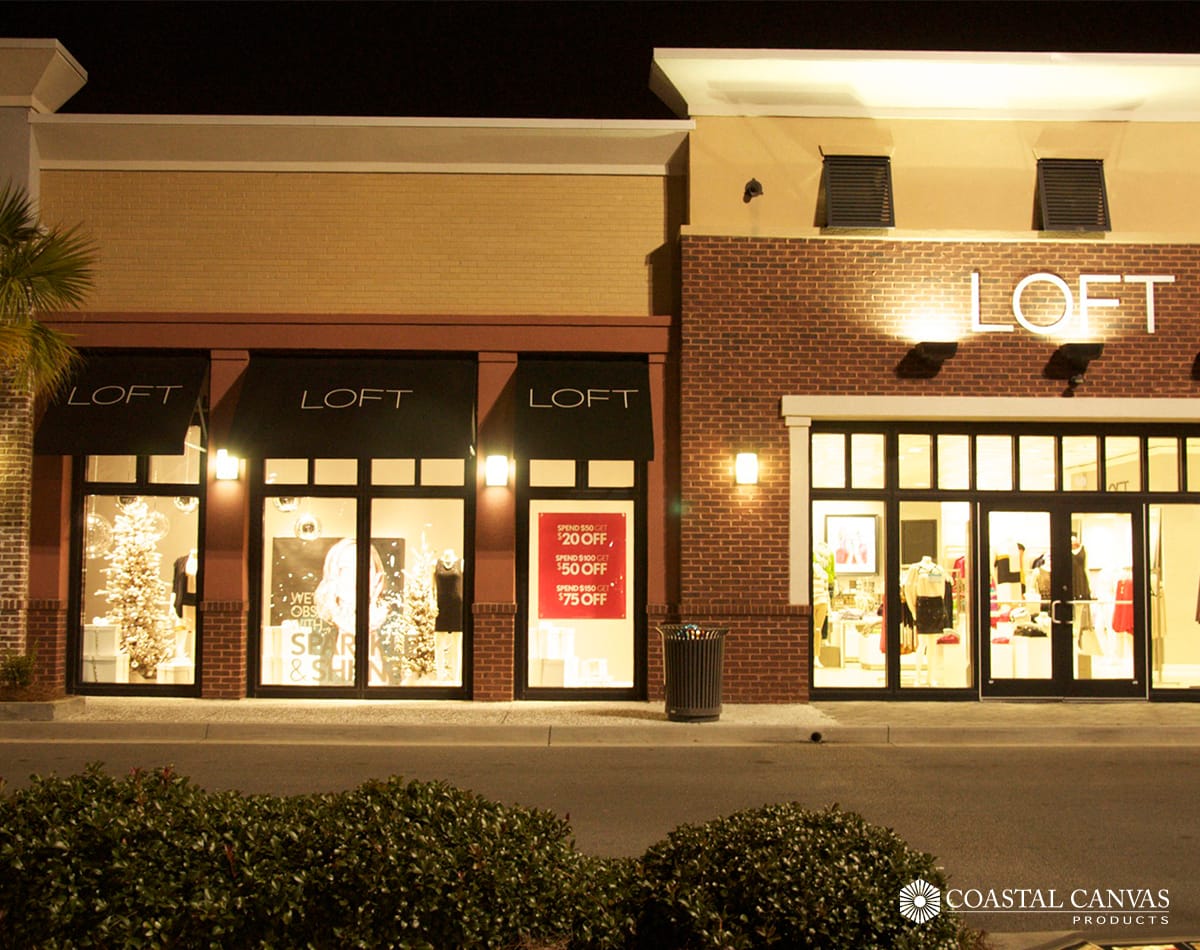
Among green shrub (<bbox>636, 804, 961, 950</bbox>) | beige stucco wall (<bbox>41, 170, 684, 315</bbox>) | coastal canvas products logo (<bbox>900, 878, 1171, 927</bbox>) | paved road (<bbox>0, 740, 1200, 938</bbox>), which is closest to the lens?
green shrub (<bbox>636, 804, 961, 950</bbox>)

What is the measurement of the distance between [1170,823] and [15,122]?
14.9 meters

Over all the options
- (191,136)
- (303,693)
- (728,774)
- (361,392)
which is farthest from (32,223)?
(728,774)

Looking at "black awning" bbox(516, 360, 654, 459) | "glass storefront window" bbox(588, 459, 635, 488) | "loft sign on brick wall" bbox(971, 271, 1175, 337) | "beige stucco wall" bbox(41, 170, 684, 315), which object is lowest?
"glass storefront window" bbox(588, 459, 635, 488)

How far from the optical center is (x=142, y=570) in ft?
47.5

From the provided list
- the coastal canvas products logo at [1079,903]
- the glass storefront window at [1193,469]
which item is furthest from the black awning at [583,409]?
the coastal canvas products logo at [1079,903]

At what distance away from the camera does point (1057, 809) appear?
28.5 ft

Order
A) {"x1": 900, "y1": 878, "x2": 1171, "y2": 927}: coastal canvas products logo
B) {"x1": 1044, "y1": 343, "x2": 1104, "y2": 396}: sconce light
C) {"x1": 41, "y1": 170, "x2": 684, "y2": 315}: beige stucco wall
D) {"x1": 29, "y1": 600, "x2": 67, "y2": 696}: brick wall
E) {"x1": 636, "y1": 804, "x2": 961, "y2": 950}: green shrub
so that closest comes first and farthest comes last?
{"x1": 636, "y1": 804, "x2": 961, "y2": 950}: green shrub, {"x1": 900, "y1": 878, "x2": 1171, "y2": 927}: coastal canvas products logo, {"x1": 1044, "y1": 343, "x2": 1104, "y2": 396}: sconce light, {"x1": 29, "y1": 600, "x2": 67, "y2": 696}: brick wall, {"x1": 41, "y1": 170, "x2": 684, "y2": 315}: beige stucco wall

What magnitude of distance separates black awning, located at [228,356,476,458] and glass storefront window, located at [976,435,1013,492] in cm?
639

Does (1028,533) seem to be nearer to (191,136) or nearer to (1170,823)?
(1170,823)

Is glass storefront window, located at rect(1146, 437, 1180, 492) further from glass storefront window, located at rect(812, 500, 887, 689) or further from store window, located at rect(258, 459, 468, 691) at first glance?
store window, located at rect(258, 459, 468, 691)

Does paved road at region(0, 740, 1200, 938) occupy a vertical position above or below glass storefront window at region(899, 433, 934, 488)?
below

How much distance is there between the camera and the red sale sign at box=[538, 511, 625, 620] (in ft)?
47.1

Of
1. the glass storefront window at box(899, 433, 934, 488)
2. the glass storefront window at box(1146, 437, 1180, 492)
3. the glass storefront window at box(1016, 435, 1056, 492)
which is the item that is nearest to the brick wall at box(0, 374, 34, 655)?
the glass storefront window at box(899, 433, 934, 488)

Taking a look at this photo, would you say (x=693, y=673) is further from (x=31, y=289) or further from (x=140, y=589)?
(x=31, y=289)
